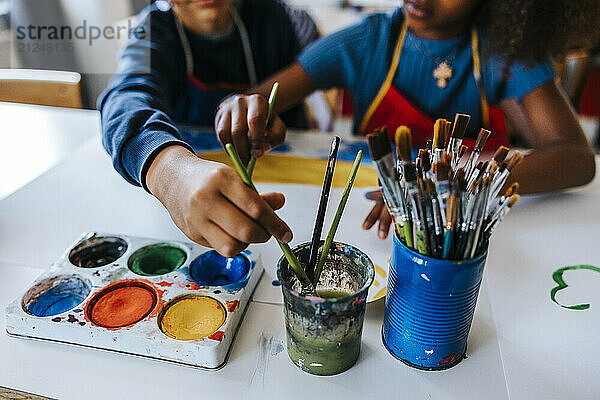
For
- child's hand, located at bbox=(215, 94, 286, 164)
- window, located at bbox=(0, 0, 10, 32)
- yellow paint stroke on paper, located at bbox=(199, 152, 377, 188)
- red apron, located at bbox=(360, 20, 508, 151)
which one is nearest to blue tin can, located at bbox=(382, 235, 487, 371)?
child's hand, located at bbox=(215, 94, 286, 164)

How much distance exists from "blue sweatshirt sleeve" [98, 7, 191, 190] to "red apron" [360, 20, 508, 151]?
391 millimetres

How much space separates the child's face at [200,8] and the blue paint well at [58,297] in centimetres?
57

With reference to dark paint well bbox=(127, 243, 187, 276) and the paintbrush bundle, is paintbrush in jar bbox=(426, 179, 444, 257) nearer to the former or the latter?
the paintbrush bundle

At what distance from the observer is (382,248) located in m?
0.65

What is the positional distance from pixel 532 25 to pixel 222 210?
2.33 ft

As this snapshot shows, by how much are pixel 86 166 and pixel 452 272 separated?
0.65 metres

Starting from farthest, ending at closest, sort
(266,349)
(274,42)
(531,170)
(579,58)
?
(579,58) < (274,42) < (531,170) < (266,349)

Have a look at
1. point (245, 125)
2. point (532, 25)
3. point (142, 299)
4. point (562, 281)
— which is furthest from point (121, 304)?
point (532, 25)

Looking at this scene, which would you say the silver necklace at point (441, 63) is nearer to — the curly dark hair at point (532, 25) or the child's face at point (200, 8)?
the curly dark hair at point (532, 25)

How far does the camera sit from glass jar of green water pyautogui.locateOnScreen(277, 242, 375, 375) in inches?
16.9

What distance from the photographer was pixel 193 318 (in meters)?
0.50

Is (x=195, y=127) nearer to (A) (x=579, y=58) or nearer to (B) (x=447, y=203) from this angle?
(B) (x=447, y=203)

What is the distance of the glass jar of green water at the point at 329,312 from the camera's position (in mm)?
430

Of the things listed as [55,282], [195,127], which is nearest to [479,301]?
[55,282]
